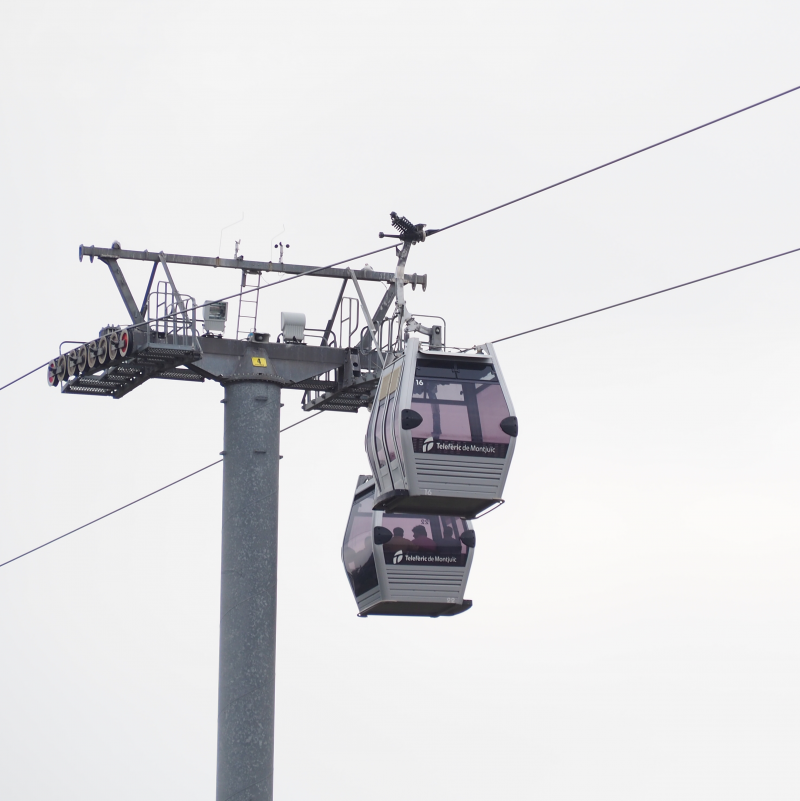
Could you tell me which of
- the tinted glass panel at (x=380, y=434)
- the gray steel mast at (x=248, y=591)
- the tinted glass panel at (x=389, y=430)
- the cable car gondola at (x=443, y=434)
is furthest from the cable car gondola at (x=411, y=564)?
the tinted glass panel at (x=389, y=430)

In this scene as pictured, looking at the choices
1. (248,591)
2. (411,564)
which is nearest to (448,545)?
(411,564)

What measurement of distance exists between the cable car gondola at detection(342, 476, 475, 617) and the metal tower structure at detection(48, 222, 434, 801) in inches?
71.2

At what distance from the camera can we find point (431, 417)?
29.0 meters

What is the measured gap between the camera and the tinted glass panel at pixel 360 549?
34281 millimetres

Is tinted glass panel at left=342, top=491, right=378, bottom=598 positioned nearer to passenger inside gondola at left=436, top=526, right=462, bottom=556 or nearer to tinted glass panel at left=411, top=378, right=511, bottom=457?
passenger inside gondola at left=436, top=526, right=462, bottom=556

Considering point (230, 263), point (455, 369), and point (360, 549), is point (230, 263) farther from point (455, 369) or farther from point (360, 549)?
point (455, 369)

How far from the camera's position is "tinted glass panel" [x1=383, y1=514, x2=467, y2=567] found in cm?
3422

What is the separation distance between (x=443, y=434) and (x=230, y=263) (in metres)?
8.20

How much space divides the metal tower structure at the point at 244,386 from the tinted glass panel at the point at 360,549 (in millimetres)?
1375

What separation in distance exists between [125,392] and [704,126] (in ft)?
46.7

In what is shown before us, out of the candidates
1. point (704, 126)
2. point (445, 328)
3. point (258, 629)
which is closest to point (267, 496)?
point (258, 629)

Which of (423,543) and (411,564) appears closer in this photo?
(411,564)

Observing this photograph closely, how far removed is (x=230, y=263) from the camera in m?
35.7

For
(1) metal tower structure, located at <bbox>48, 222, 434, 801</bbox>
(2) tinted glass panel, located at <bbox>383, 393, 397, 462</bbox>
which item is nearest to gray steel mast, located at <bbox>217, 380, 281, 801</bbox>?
(1) metal tower structure, located at <bbox>48, 222, 434, 801</bbox>
